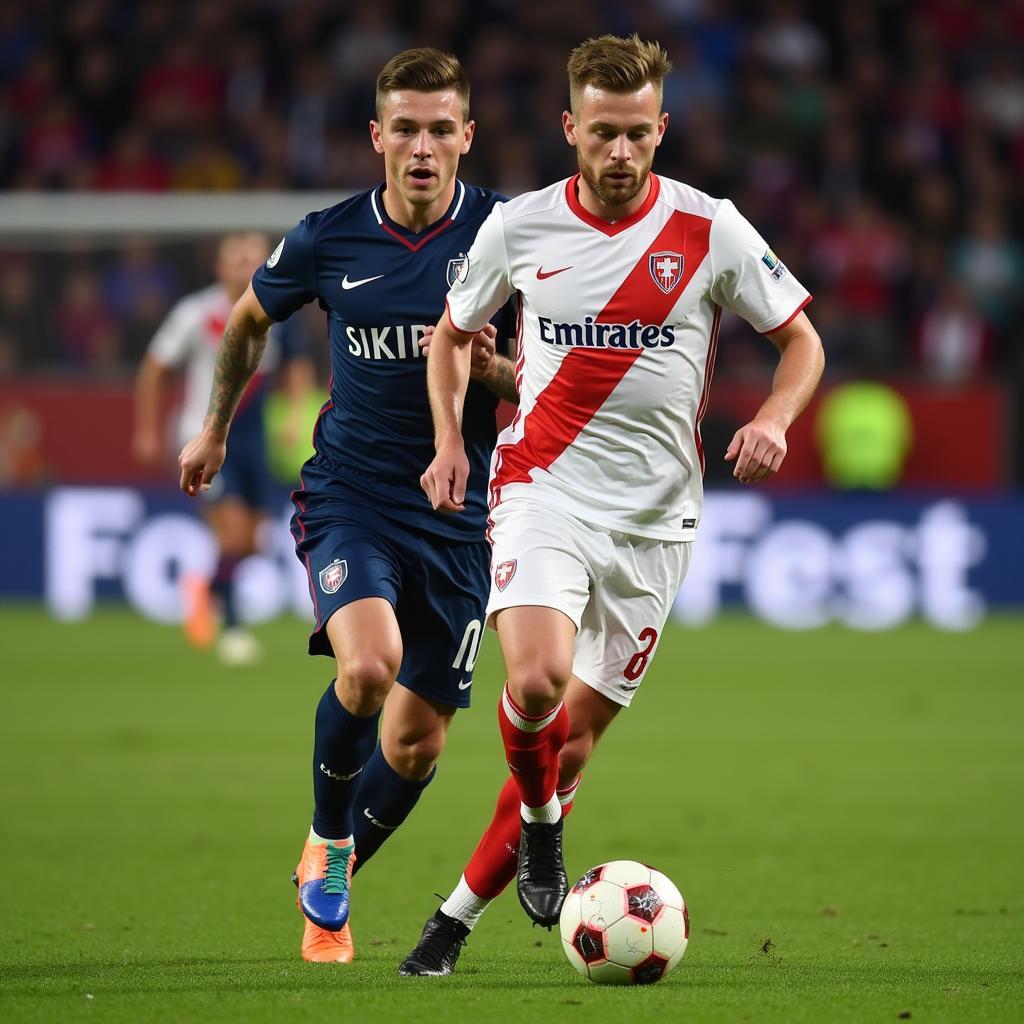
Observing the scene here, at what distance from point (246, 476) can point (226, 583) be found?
2.35 ft

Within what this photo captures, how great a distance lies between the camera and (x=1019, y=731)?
1016 cm

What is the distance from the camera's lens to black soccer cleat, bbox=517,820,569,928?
15.7 ft

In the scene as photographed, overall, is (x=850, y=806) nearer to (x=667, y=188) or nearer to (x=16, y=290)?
(x=667, y=188)

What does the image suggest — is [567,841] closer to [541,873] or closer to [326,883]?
[326,883]

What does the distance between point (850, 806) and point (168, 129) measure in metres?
11.7

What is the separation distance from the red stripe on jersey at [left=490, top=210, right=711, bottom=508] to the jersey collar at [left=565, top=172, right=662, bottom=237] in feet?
0.26

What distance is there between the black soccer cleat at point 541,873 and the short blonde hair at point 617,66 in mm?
1848

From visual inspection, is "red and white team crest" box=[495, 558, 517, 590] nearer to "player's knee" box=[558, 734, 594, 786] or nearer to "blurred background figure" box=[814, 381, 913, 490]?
Answer: "player's knee" box=[558, 734, 594, 786]

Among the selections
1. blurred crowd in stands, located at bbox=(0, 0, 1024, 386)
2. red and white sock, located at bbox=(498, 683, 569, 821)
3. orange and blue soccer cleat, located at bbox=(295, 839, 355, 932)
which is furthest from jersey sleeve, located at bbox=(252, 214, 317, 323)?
blurred crowd in stands, located at bbox=(0, 0, 1024, 386)

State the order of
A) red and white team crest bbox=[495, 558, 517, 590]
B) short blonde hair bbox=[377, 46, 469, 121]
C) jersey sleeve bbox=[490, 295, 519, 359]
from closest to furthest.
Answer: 1. red and white team crest bbox=[495, 558, 517, 590]
2. short blonde hair bbox=[377, 46, 469, 121]
3. jersey sleeve bbox=[490, 295, 519, 359]

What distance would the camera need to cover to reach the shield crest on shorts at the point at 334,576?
5195 mm

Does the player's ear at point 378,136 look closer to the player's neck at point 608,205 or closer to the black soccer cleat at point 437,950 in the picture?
the player's neck at point 608,205

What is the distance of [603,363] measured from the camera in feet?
16.5

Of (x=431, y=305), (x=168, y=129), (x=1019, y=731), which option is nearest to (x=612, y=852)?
(x=431, y=305)
